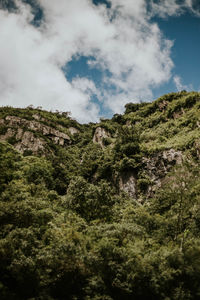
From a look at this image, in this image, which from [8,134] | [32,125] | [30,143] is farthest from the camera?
[32,125]

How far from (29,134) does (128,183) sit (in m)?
33.0

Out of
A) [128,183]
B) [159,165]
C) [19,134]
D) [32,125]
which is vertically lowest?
[128,183]

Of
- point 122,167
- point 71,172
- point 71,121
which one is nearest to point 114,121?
point 71,121

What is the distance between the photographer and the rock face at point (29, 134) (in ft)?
184

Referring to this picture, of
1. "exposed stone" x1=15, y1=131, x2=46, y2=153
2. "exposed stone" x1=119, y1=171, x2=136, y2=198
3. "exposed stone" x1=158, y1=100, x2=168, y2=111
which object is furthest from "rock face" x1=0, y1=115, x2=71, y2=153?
"exposed stone" x1=158, y1=100, x2=168, y2=111

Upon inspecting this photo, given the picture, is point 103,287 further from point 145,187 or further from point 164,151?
point 164,151

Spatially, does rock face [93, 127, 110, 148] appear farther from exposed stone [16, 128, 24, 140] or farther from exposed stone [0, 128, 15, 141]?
exposed stone [0, 128, 15, 141]

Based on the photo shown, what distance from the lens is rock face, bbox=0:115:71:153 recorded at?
184ft

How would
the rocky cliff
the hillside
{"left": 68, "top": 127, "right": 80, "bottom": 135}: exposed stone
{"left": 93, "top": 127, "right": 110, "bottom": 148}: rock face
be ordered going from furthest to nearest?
{"left": 68, "top": 127, "right": 80, "bottom": 135}: exposed stone → {"left": 93, "top": 127, "right": 110, "bottom": 148}: rock face → the rocky cliff → the hillside

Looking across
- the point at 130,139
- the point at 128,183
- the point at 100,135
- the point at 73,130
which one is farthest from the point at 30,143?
the point at 128,183

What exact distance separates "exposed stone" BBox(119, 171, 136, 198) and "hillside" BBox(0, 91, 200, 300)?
0.59ft

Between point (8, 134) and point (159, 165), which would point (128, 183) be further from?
point (8, 134)

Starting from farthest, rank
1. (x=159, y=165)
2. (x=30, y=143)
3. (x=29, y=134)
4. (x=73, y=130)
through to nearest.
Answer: (x=73, y=130), (x=29, y=134), (x=30, y=143), (x=159, y=165)

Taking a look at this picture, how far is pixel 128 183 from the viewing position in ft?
124
